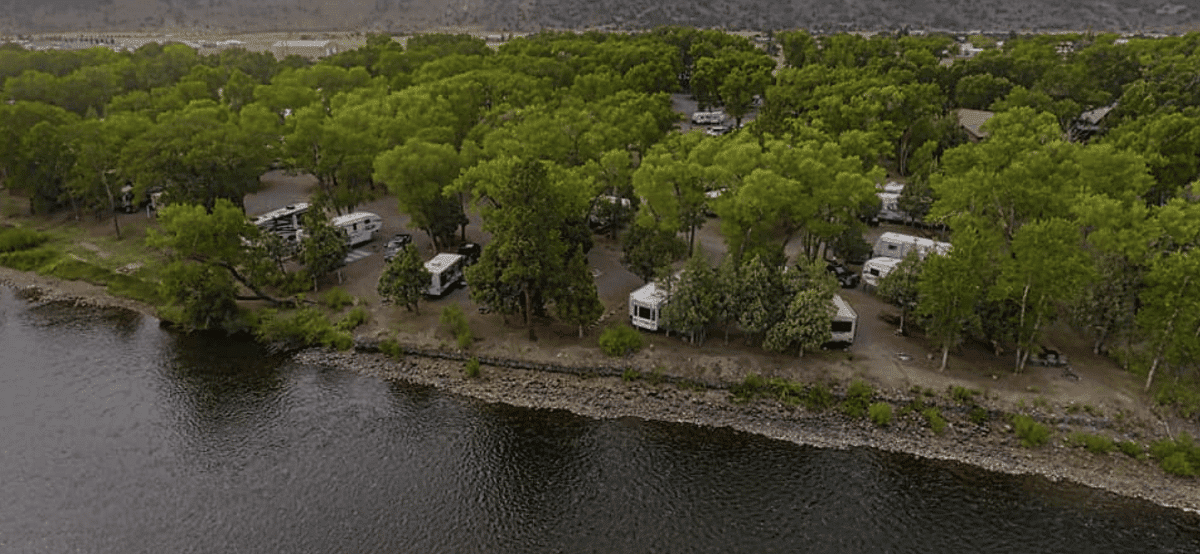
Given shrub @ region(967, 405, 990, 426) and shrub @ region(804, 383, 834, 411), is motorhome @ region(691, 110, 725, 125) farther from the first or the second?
shrub @ region(967, 405, 990, 426)

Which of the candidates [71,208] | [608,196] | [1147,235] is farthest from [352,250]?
[1147,235]

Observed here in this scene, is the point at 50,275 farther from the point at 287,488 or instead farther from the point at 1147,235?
the point at 1147,235

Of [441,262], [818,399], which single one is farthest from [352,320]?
[818,399]

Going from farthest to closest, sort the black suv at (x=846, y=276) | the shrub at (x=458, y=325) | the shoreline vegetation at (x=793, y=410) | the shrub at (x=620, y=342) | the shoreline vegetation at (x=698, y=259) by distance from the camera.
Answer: the black suv at (x=846, y=276) → the shrub at (x=458, y=325) → the shrub at (x=620, y=342) → the shoreline vegetation at (x=698, y=259) → the shoreline vegetation at (x=793, y=410)

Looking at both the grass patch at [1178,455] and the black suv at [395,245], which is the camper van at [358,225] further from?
the grass patch at [1178,455]

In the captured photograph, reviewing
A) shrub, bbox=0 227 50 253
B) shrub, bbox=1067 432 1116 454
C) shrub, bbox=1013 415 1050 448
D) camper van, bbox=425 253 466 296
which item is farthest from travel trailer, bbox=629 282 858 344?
shrub, bbox=0 227 50 253

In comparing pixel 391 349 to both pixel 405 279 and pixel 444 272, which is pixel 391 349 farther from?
pixel 444 272

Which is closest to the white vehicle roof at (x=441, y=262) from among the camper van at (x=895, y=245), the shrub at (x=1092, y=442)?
the camper van at (x=895, y=245)
